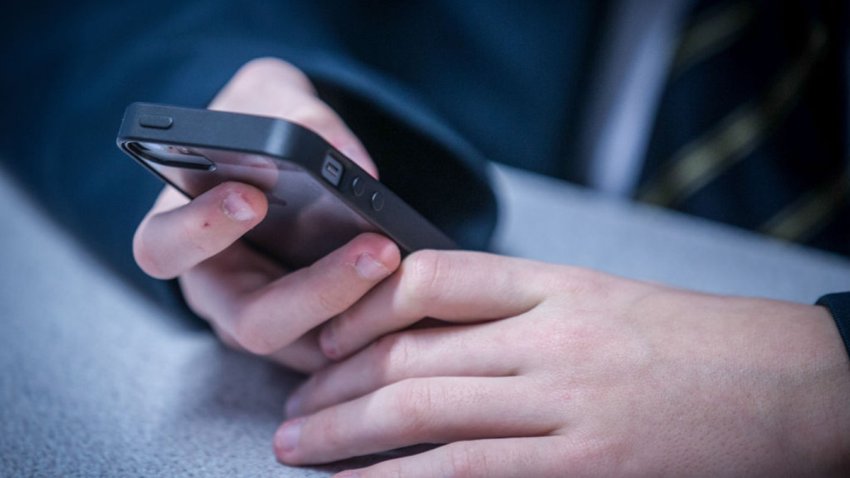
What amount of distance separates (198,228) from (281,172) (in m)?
0.08

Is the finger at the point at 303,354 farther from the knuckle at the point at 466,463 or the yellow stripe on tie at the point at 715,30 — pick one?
the yellow stripe on tie at the point at 715,30

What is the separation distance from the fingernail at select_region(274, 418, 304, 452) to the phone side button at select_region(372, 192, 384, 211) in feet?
0.50

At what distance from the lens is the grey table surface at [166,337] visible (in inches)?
16.0

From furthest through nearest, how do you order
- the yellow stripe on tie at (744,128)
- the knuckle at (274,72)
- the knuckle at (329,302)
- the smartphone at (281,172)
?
the yellow stripe on tie at (744,128)
the knuckle at (274,72)
the knuckle at (329,302)
the smartphone at (281,172)

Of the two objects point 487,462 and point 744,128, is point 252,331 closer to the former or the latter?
point 487,462

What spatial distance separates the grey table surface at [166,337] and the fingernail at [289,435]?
0.01m

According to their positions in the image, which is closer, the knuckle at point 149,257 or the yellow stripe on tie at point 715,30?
the knuckle at point 149,257

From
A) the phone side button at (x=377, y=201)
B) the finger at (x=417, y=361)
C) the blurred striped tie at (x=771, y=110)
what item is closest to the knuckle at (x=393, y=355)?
the finger at (x=417, y=361)

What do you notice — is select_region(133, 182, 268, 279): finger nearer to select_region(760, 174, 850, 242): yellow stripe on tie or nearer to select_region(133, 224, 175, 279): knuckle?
select_region(133, 224, 175, 279): knuckle

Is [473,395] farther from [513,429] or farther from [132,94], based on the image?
[132,94]

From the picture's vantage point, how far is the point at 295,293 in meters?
0.40

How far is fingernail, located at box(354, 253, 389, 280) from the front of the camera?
1.26 feet

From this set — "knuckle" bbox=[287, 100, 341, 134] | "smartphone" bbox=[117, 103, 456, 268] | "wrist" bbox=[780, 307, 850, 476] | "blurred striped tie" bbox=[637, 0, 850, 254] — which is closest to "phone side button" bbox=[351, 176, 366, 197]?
"smartphone" bbox=[117, 103, 456, 268]

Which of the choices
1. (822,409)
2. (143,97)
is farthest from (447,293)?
(143,97)
